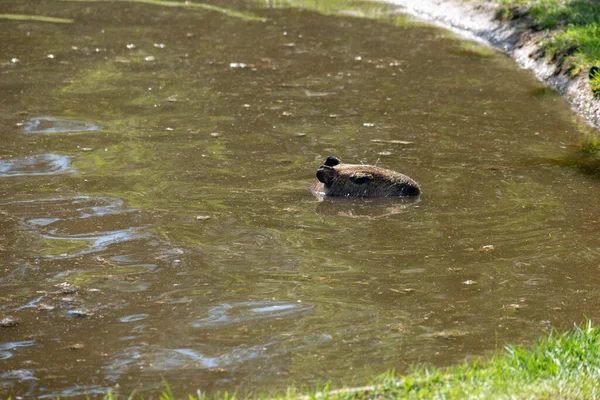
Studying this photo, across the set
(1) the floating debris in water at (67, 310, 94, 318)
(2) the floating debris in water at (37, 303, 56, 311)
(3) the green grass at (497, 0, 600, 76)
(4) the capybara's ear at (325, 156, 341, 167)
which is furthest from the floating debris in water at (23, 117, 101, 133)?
(3) the green grass at (497, 0, 600, 76)

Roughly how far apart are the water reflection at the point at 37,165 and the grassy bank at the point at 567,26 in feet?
21.8

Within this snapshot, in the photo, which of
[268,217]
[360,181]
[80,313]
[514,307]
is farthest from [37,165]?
[514,307]

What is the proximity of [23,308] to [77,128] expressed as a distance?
A: 183 inches

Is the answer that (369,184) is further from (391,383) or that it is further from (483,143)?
(391,383)

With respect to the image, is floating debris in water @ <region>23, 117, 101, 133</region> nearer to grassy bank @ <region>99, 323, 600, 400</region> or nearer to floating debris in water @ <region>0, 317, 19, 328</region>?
floating debris in water @ <region>0, 317, 19, 328</region>

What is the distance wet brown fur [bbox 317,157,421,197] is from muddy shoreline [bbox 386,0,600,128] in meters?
3.88

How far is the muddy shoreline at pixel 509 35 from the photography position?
495 inches

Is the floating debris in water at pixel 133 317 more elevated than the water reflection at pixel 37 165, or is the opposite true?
the floating debris in water at pixel 133 317

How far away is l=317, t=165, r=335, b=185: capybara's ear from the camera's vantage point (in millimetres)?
8859

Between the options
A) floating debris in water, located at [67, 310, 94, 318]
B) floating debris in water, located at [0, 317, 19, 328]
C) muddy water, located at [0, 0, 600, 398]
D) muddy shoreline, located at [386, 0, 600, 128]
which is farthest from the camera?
muddy shoreline, located at [386, 0, 600, 128]

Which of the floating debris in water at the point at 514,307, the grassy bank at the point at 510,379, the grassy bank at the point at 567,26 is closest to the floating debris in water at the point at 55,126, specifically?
the floating debris in water at the point at 514,307

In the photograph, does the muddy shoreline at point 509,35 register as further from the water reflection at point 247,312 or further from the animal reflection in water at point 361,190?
the water reflection at point 247,312

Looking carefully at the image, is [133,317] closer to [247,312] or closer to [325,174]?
[247,312]

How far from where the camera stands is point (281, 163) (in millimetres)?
9766
